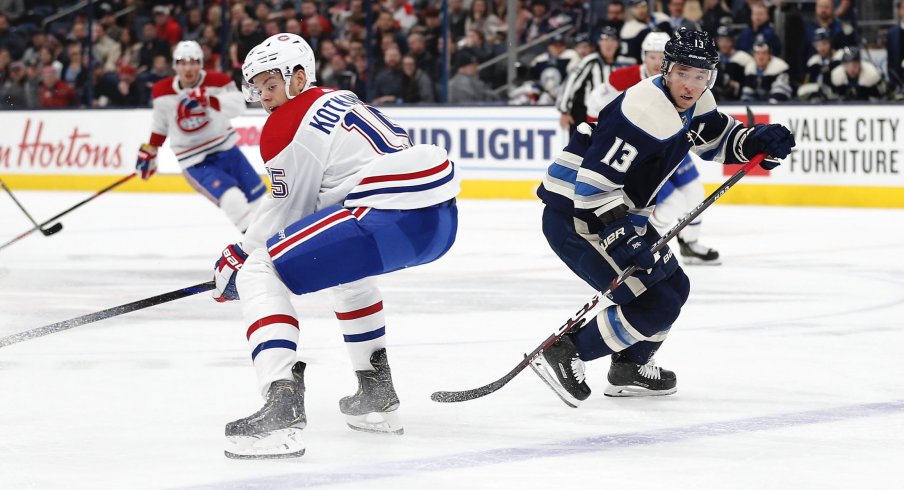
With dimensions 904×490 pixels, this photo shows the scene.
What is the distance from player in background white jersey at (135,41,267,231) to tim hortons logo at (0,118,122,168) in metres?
5.29

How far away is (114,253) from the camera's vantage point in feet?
26.1

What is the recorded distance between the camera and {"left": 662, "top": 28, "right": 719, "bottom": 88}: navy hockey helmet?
140 inches

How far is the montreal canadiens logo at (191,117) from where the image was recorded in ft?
25.1

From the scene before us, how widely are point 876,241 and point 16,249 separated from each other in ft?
16.0

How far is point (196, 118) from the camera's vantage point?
301 inches

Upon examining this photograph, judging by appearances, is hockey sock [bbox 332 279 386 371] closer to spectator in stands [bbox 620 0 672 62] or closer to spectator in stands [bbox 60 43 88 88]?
spectator in stands [bbox 620 0 672 62]

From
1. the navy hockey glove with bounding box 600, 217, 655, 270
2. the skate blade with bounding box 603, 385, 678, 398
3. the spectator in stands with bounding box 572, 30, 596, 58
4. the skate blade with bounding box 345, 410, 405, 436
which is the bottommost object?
the spectator in stands with bounding box 572, 30, 596, 58

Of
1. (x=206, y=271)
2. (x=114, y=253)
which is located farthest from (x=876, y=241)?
(x=114, y=253)

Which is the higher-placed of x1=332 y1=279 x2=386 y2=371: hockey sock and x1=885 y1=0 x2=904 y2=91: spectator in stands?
x1=332 y1=279 x2=386 y2=371: hockey sock

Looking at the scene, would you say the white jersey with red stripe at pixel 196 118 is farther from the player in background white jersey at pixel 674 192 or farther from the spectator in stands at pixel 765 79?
the spectator in stands at pixel 765 79

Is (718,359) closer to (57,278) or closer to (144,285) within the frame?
(144,285)

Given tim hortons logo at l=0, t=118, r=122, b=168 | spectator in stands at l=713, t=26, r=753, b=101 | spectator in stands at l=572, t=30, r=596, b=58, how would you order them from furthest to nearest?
1. tim hortons logo at l=0, t=118, r=122, b=168
2. spectator in stands at l=572, t=30, r=596, b=58
3. spectator in stands at l=713, t=26, r=753, b=101

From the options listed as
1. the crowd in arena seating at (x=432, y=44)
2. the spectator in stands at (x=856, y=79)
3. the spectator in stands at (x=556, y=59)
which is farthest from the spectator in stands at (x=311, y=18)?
the spectator in stands at (x=856, y=79)

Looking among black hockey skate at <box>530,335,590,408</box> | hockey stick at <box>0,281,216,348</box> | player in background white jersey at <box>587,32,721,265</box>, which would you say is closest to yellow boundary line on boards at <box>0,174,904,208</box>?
player in background white jersey at <box>587,32,721,265</box>
